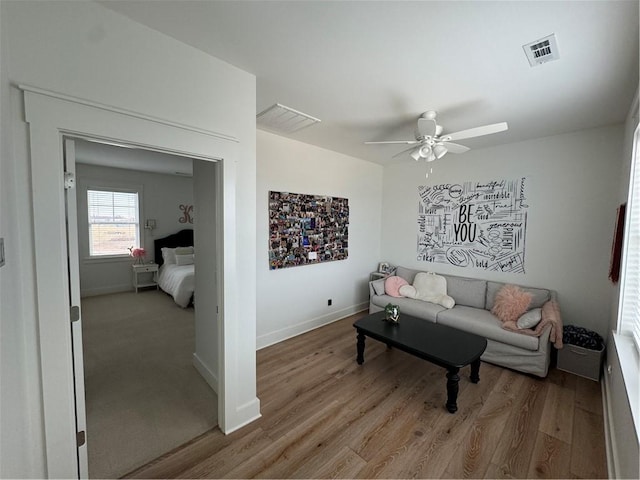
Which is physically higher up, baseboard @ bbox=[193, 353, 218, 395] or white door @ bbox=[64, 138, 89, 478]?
white door @ bbox=[64, 138, 89, 478]

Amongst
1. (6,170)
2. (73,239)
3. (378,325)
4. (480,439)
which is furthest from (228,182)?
(480,439)

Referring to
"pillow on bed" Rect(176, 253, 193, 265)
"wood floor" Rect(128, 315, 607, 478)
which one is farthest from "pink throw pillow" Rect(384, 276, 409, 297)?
"pillow on bed" Rect(176, 253, 193, 265)

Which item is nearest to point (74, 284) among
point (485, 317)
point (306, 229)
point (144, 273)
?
point (306, 229)

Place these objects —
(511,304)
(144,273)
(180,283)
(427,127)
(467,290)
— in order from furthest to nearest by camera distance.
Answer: (144,273), (180,283), (467,290), (511,304), (427,127)

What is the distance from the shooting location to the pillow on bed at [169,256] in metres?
5.77

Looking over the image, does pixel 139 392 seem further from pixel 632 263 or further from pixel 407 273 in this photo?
pixel 632 263

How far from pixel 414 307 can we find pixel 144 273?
5525 millimetres

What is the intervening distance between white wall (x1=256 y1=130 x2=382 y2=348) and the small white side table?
3.78 metres

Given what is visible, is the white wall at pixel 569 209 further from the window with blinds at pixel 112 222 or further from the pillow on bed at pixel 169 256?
the window with blinds at pixel 112 222

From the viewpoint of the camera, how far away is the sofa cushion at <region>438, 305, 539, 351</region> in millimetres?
2762

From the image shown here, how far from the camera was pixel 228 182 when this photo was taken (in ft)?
6.26

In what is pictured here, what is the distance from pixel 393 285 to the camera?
4059 millimetres

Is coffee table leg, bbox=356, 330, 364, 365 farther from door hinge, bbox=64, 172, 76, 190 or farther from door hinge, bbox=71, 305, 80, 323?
door hinge, bbox=64, 172, 76, 190

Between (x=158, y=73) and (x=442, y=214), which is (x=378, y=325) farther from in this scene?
(x=158, y=73)
